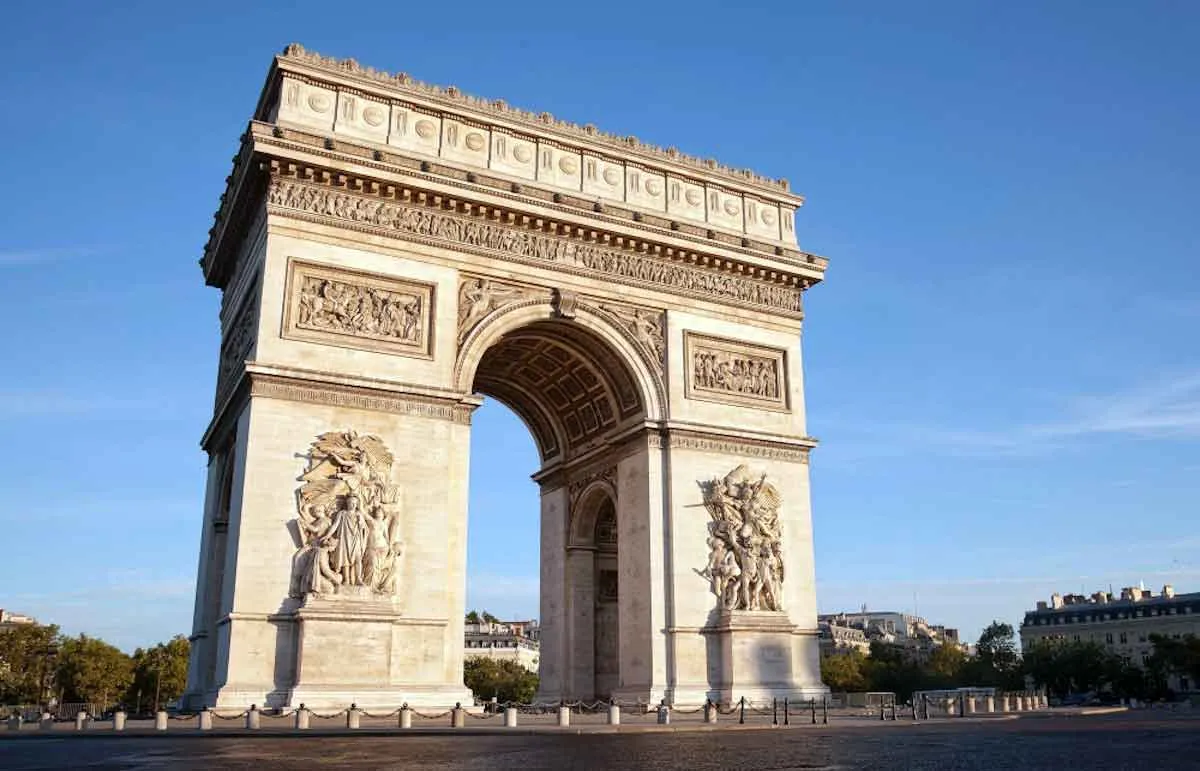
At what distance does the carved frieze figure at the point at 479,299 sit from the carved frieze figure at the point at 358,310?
1.01 m

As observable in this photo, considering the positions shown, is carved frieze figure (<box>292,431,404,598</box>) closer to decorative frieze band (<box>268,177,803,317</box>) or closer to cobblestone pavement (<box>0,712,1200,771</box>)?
cobblestone pavement (<box>0,712,1200,771</box>)

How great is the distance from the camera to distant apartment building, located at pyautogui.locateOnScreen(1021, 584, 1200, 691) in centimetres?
8800

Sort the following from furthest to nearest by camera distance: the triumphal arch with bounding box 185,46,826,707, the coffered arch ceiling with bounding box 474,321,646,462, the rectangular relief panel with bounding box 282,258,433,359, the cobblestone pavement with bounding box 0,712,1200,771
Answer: the coffered arch ceiling with bounding box 474,321,646,462 < the rectangular relief panel with bounding box 282,258,433,359 < the triumphal arch with bounding box 185,46,826,707 < the cobblestone pavement with bounding box 0,712,1200,771

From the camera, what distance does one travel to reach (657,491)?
24.1 metres

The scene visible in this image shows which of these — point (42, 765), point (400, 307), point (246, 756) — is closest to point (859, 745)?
point (246, 756)

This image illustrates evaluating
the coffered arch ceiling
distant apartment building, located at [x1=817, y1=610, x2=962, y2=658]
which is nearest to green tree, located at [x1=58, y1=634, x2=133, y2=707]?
the coffered arch ceiling

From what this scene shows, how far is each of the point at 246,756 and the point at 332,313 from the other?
11.7 metres

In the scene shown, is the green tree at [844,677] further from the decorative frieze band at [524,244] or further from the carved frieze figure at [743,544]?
the decorative frieze band at [524,244]

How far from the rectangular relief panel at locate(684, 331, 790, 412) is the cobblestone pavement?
991cm

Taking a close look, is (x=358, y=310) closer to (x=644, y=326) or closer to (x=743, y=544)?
(x=644, y=326)

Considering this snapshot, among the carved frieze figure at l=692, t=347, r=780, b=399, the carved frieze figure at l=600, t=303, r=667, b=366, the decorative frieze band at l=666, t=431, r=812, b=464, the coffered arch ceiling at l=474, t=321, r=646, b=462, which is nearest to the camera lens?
the decorative frieze band at l=666, t=431, r=812, b=464

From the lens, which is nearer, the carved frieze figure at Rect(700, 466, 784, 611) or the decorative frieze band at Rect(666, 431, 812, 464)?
the carved frieze figure at Rect(700, 466, 784, 611)

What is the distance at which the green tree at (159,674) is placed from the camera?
61.9m

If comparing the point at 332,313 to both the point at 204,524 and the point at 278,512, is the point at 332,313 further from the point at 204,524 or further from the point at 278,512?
the point at 204,524
